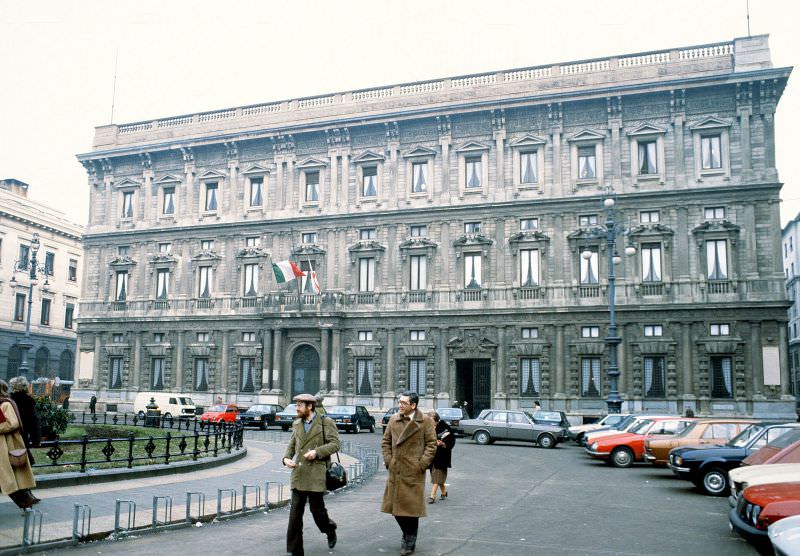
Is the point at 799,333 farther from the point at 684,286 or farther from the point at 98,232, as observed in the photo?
the point at 98,232

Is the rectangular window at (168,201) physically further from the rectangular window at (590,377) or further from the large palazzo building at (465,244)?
the rectangular window at (590,377)

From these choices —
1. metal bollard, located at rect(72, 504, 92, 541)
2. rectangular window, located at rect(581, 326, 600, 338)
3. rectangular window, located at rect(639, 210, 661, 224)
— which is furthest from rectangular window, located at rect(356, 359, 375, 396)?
metal bollard, located at rect(72, 504, 92, 541)

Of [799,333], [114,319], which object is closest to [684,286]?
[114,319]

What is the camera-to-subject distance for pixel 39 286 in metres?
66.1

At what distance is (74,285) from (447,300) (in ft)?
145

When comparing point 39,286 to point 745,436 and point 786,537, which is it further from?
point 786,537

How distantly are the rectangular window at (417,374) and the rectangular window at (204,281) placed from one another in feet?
46.9

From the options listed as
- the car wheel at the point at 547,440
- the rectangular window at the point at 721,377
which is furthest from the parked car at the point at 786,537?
the rectangular window at the point at 721,377

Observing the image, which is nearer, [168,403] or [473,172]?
[473,172]

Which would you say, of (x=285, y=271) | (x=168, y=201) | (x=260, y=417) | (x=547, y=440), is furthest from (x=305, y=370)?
(x=547, y=440)

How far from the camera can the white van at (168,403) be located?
43.5 metres

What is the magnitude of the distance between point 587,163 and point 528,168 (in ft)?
10.5

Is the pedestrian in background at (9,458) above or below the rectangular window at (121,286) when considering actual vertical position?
below

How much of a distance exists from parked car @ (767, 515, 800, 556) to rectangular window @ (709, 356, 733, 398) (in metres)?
32.2
